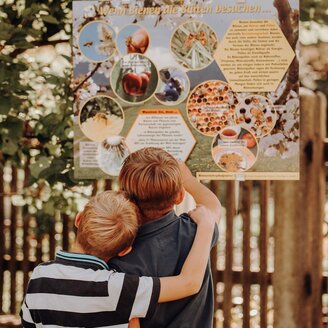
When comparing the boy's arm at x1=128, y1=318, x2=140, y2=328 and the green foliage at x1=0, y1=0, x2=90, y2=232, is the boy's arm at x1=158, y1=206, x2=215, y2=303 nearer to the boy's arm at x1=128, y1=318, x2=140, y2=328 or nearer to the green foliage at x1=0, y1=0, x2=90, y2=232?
the boy's arm at x1=128, y1=318, x2=140, y2=328

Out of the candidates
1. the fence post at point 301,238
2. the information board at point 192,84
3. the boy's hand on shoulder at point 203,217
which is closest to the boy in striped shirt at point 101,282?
the boy's hand on shoulder at point 203,217

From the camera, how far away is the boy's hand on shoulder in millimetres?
2205

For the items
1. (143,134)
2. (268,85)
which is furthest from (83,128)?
(268,85)

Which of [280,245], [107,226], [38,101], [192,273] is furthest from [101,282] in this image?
[38,101]

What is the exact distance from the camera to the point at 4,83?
11.3ft

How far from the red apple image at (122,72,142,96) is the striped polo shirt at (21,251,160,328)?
0.81 metres

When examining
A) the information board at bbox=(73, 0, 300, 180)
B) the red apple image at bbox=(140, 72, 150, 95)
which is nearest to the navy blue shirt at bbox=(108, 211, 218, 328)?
the information board at bbox=(73, 0, 300, 180)

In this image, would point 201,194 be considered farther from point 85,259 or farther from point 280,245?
point 280,245

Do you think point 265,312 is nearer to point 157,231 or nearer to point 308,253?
point 308,253

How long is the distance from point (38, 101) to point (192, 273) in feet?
8.10

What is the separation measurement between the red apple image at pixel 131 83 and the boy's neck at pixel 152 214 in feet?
2.15

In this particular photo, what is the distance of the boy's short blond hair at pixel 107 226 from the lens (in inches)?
81.5

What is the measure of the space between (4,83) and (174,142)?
1149mm

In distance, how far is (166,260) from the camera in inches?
84.4
